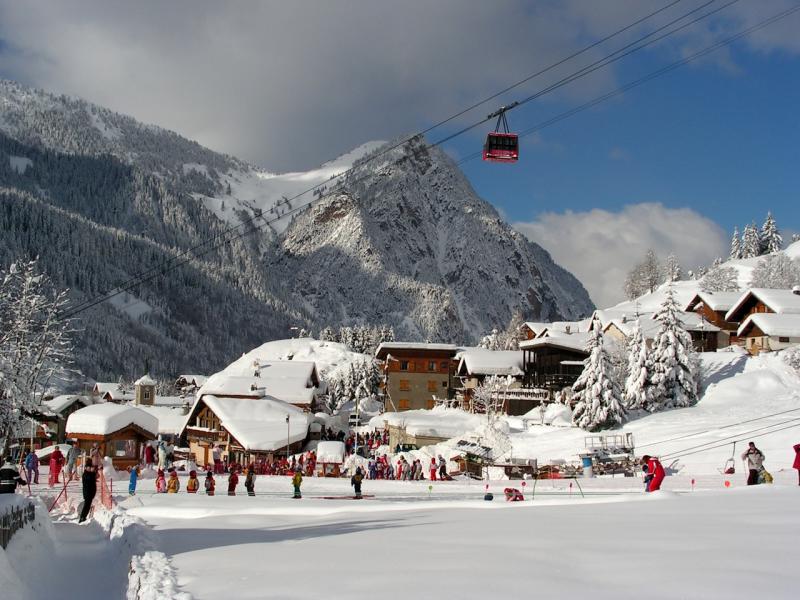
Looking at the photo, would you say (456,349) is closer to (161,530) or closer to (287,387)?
(287,387)

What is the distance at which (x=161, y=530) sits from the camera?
15.9 m

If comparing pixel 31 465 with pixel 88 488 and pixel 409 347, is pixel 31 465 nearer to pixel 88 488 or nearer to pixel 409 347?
pixel 88 488

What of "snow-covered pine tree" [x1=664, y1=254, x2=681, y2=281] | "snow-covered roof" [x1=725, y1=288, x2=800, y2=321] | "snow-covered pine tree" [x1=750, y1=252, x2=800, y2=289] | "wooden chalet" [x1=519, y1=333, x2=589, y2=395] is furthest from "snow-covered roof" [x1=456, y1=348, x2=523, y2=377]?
"snow-covered pine tree" [x1=664, y1=254, x2=681, y2=281]

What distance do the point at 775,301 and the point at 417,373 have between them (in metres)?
38.2

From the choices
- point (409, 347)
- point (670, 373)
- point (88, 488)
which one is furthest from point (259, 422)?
point (409, 347)

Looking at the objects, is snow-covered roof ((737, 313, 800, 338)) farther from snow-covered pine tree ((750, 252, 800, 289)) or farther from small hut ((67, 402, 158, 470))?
snow-covered pine tree ((750, 252, 800, 289))

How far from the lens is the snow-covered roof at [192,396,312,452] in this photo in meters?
50.6

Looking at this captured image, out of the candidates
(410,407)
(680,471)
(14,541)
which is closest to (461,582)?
(14,541)

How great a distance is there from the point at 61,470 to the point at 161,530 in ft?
62.8

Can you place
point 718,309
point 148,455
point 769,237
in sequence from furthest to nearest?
point 769,237 → point 718,309 → point 148,455

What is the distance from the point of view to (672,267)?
159 meters

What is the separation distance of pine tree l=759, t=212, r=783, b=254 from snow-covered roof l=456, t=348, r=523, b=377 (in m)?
101

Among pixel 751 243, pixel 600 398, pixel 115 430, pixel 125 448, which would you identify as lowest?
pixel 125 448

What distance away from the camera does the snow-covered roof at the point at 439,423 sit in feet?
175
